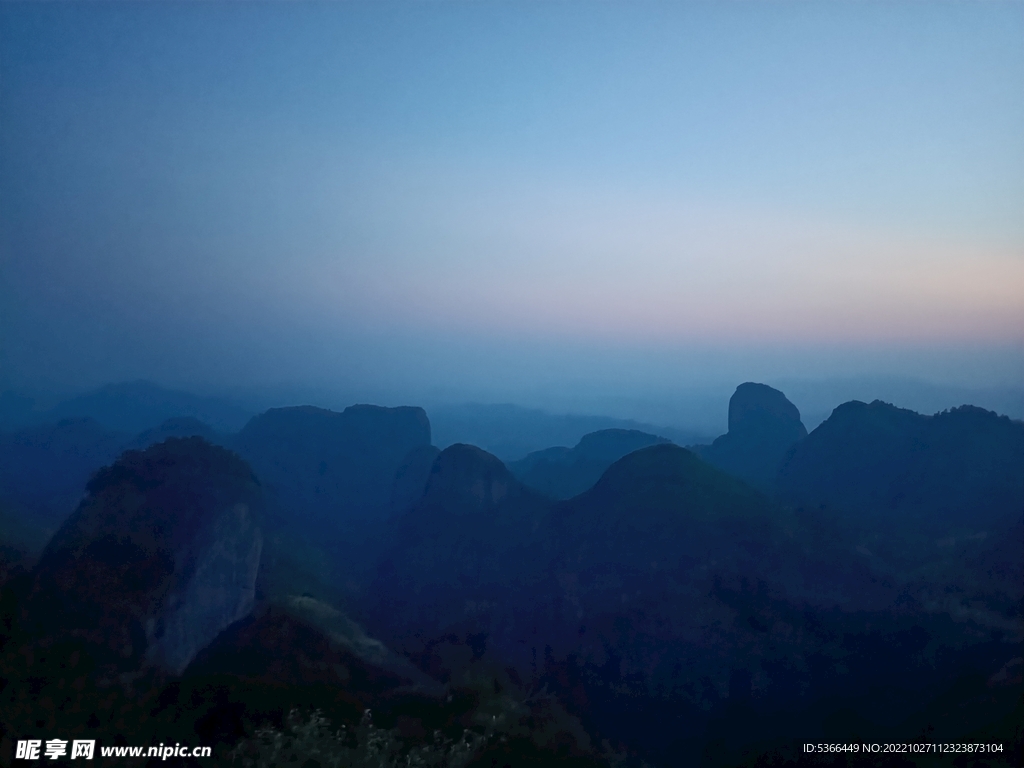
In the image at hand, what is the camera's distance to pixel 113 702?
54.3ft

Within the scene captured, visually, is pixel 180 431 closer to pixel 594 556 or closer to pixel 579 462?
pixel 579 462

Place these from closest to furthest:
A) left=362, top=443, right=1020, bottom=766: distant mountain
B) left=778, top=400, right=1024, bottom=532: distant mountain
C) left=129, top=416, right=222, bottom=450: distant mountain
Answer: left=362, top=443, right=1020, bottom=766: distant mountain, left=778, top=400, right=1024, bottom=532: distant mountain, left=129, top=416, right=222, bottom=450: distant mountain

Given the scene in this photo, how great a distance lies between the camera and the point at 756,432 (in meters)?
91.8

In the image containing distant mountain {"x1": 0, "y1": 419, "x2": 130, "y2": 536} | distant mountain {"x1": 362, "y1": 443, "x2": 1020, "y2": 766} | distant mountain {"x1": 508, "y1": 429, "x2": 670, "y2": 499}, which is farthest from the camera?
distant mountain {"x1": 508, "y1": 429, "x2": 670, "y2": 499}

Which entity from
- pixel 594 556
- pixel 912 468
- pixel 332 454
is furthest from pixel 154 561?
pixel 912 468

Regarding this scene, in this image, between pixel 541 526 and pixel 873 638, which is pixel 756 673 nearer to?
pixel 873 638

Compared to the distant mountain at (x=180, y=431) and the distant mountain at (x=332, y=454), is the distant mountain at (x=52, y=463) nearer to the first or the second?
the distant mountain at (x=180, y=431)

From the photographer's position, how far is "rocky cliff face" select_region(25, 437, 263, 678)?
2909 cm

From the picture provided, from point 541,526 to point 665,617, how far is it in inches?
807

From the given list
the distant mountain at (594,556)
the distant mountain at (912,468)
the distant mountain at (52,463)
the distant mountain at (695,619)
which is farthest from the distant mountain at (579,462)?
the distant mountain at (52,463)

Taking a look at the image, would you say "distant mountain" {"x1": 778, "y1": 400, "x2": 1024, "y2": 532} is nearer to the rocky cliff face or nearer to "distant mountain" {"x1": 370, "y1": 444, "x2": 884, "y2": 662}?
"distant mountain" {"x1": 370, "y1": 444, "x2": 884, "y2": 662}

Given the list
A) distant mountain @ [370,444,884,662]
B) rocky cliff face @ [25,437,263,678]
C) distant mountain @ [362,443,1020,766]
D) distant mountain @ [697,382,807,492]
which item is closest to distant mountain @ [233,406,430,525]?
distant mountain @ [370,444,884,662]

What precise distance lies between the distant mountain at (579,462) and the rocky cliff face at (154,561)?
150 ft

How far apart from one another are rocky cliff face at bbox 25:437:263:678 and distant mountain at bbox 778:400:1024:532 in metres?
55.0
